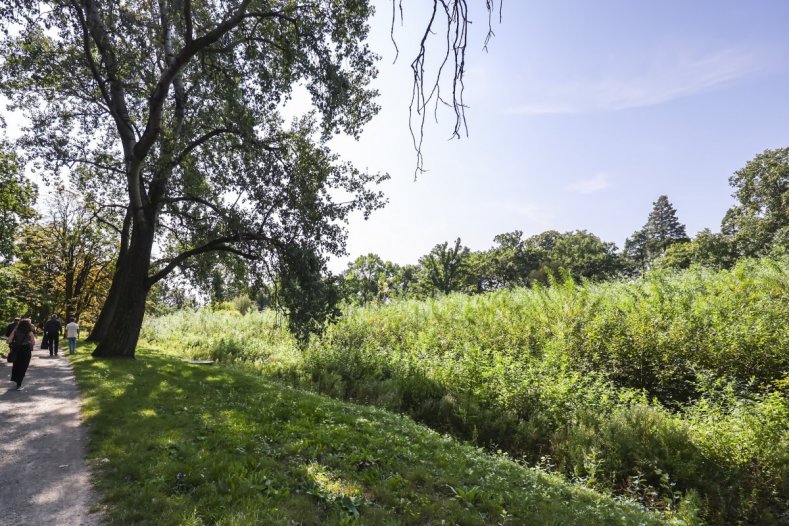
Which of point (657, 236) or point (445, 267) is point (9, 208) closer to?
point (445, 267)

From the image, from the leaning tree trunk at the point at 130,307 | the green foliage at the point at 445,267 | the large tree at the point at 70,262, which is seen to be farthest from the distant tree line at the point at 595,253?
the large tree at the point at 70,262

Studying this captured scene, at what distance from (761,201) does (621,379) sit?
37.3m

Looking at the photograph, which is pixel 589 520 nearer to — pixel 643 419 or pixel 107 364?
pixel 643 419

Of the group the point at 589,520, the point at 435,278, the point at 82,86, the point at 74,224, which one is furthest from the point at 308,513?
the point at 435,278

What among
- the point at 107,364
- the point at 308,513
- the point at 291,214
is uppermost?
the point at 291,214

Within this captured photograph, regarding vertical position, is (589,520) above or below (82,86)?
below

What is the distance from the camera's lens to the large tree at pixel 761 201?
31.1m

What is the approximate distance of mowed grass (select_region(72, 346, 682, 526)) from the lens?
4.12 meters

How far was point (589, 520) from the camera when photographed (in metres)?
4.80

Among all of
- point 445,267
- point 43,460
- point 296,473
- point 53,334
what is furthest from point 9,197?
point 445,267

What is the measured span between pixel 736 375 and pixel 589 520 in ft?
21.7

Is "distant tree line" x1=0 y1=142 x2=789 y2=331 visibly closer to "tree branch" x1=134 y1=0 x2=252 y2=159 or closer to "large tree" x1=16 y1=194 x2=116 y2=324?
"large tree" x1=16 y1=194 x2=116 y2=324

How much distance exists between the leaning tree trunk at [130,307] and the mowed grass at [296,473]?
5894mm

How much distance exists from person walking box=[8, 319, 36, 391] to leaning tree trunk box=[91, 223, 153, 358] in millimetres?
4048
